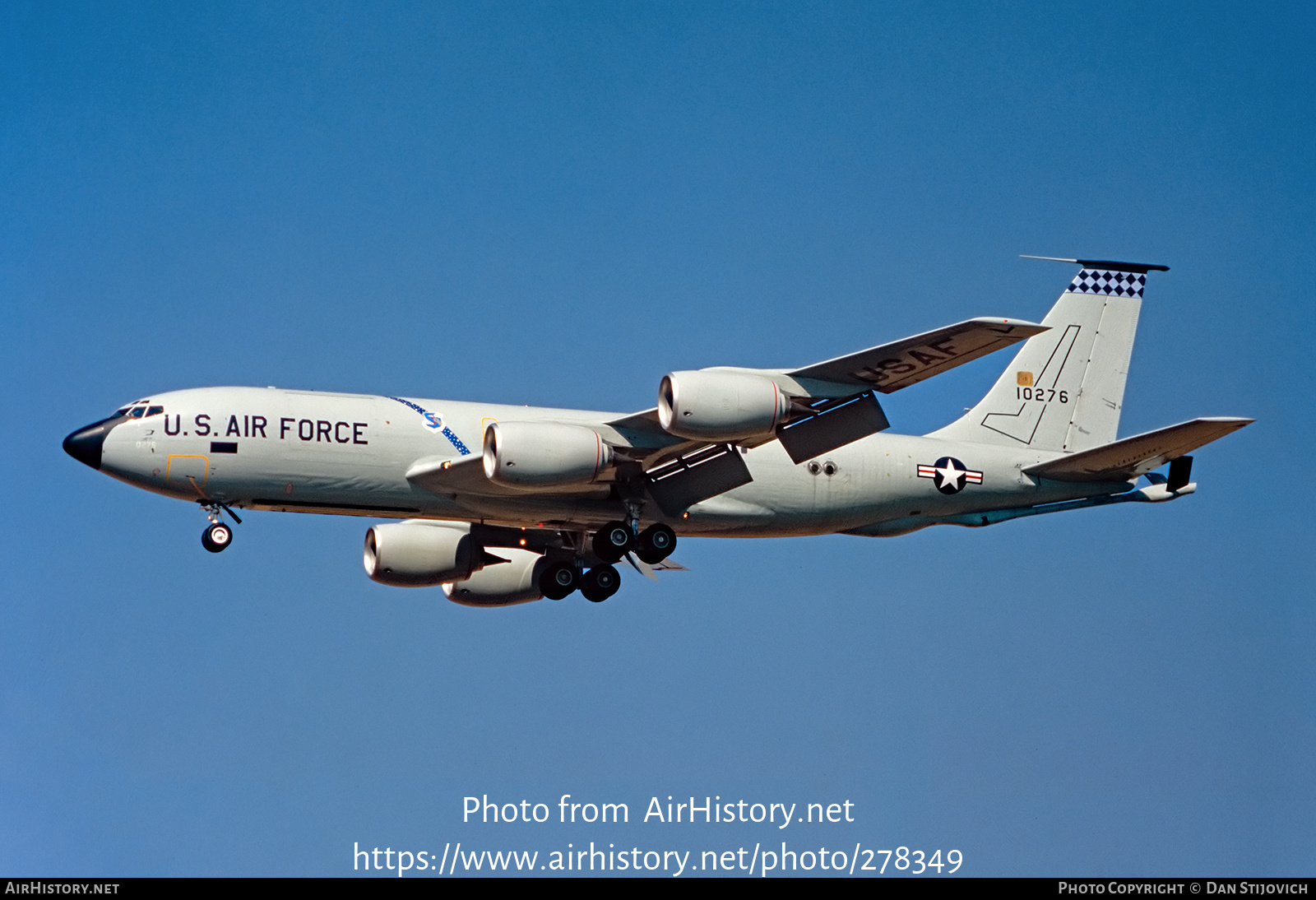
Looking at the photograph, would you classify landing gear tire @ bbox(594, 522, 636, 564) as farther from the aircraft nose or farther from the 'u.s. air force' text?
the aircraft nose

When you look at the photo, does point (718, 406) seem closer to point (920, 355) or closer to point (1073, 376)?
point (920, 355)

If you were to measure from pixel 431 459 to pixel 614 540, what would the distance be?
183 inches

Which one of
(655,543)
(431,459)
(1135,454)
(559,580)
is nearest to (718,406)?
(655,543)

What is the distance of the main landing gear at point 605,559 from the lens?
38625 millimetres

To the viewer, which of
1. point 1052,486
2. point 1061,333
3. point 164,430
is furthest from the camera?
point 1061,333

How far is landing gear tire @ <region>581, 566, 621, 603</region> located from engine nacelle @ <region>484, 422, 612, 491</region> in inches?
218

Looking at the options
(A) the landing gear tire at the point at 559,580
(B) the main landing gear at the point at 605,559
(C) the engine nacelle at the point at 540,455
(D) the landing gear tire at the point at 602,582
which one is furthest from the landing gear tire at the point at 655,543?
(A) the landing gear tire at the point at 559,580

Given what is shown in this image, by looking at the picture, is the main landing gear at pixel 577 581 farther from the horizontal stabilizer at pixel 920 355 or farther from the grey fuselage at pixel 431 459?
the horizontal stabilizer at pixel 920 355
